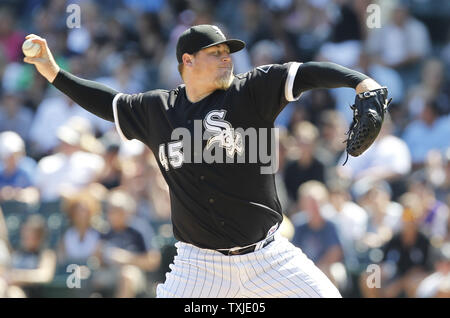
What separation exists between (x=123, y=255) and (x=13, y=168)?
73.6 inches

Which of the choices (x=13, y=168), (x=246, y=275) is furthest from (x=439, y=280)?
(x=13, y=168)

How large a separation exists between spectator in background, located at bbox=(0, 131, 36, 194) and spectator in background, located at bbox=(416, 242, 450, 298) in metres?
4.01

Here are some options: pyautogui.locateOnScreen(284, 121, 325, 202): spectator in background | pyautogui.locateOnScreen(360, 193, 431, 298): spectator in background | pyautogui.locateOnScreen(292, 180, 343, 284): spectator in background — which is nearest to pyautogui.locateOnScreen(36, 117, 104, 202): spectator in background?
pyautogui.locateOnScreen(284, 121, 325, 202): spectator in background

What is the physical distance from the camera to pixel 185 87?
179 inches

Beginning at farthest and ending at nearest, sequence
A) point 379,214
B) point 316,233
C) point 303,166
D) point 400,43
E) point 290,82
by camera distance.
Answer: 1. point 400,43
2. point 303,166
3. point 379,214
4. point 316,233
5. point 290,82

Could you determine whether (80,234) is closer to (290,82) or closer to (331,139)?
(331,139)

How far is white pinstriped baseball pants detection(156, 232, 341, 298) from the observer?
4.21 meters

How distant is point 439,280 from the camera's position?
6.55 m

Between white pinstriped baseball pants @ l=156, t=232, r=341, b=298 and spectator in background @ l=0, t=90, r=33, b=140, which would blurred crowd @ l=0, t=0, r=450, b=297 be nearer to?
spectator in background @ l=0, t=90, r=33, b=140

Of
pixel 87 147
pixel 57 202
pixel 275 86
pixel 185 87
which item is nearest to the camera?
pixel 275 86

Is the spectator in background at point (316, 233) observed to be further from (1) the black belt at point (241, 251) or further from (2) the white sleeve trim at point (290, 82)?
(2) the white sleeve trim at point (290, 82)
